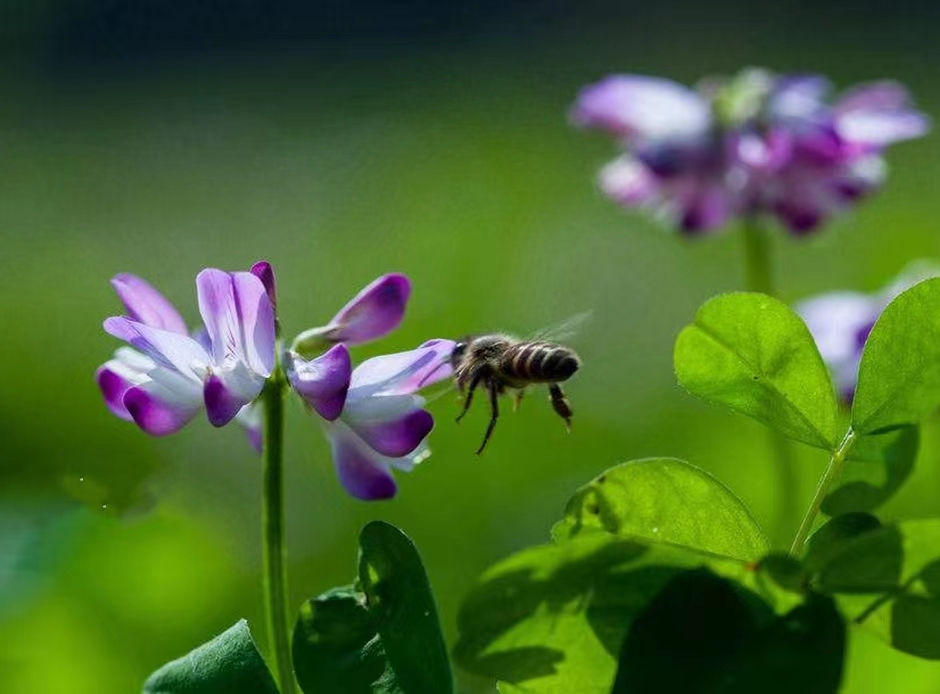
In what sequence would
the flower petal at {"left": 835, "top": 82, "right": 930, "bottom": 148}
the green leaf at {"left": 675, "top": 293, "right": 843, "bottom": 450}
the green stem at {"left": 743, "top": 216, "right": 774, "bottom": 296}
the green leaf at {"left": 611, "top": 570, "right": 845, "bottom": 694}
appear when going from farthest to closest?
the green stem at {"left": 743, "top": 216, "right": 774, "bottom": 296} → the flower petal at {"left": 835, "top": 82, "right": 930, "bottom": 148} → the green leaf at {"left": 675, "top": 293, "right": 843, "bottom": 450} → the green leaf at {"left": 611, "top": 570, "right": 845, "bottom": 694}

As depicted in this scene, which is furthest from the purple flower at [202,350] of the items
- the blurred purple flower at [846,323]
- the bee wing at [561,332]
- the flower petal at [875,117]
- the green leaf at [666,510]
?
the flower petal at [875,117]

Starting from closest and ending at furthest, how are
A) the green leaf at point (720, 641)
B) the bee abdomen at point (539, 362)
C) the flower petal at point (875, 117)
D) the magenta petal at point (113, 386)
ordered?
the green leaf at point (720, 641)
the magenta petal at point (113, 386)
the bee abdomen at point (539, 362)
the flower petal at point (875, 117)

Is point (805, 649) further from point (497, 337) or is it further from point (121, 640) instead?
point (121, 640)

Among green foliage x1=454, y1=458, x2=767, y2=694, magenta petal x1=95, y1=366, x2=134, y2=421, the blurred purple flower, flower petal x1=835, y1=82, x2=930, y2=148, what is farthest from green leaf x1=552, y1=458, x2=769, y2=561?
flower petal x1=835, y1=82, x2=930, y2=148

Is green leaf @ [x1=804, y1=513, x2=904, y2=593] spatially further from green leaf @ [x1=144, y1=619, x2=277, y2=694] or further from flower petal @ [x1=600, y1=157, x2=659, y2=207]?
flower petal @ [x1=600, y1=157, x2=659, y2=207]

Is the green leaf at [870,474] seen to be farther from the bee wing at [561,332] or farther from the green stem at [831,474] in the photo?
the bee wing at [561,332]

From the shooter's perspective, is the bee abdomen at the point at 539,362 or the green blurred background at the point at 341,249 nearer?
the bee abdomen at the point at 539,362

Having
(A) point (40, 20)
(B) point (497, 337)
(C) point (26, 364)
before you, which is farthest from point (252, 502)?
(A) point (40, 20)
